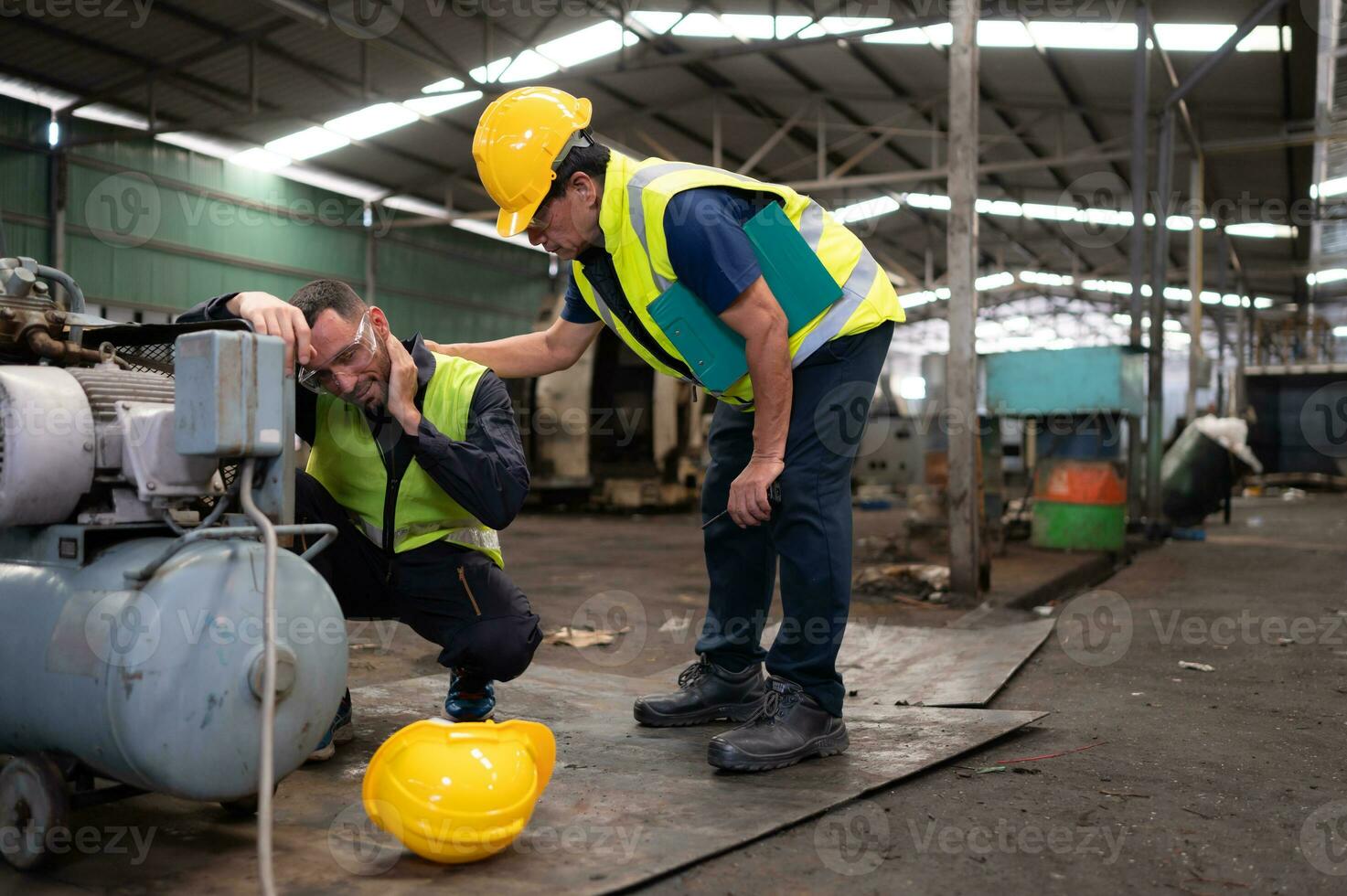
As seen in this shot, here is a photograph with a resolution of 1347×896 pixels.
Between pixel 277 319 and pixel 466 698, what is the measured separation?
0.85 meters

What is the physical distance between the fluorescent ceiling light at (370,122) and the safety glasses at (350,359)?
10.2 m

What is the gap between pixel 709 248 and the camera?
188 cm

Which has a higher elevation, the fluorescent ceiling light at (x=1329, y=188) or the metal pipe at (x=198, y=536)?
the fluorescent ceiling light at (x=1329, y=188)

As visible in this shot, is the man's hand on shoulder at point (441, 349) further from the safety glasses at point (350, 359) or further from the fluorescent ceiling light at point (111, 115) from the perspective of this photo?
the fluorescent ceiling light at point (111, 115)

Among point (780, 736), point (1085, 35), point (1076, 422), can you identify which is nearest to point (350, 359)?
point (780, 736)

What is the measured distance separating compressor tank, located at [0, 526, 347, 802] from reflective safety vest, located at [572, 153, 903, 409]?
0.87 metres

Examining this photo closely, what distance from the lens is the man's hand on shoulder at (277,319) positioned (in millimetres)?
1675

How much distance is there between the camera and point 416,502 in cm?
197

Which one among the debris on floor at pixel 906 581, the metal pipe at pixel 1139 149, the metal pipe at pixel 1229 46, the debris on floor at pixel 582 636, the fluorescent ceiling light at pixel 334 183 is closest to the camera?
the debris on floor at pixel 582 636

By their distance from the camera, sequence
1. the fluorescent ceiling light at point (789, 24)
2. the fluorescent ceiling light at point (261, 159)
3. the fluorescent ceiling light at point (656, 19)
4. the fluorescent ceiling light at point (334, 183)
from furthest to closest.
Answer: the fluorescent ceiling light at point (334, 183)
the fluorescent ceiling light at point (261, 159)
the fluorescent ceiling light at point (656, 19)
the fluorescent ceiling light at point (789, 24)

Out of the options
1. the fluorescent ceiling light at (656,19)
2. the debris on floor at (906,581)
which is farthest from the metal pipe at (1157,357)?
the fluorescent ceiling light at (656,19)

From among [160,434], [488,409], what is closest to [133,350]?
[160,434]

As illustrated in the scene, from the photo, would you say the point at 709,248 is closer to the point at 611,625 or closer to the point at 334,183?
the point at 611,625

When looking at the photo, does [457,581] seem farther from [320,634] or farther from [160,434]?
[160,434]
